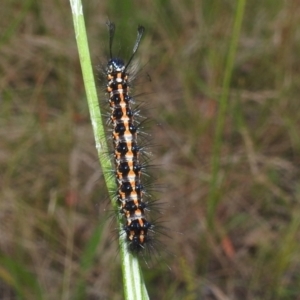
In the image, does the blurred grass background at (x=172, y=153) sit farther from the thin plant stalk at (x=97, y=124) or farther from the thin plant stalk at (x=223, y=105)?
the thin plant stalk at (x=97, y=124)

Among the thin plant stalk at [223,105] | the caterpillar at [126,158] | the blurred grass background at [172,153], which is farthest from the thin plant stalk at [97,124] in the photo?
the blurred grass background at [172,153]

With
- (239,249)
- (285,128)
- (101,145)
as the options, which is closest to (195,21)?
(285,128)

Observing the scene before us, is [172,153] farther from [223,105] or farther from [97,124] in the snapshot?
[97,124]

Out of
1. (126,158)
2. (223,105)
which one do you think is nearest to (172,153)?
(223,105)

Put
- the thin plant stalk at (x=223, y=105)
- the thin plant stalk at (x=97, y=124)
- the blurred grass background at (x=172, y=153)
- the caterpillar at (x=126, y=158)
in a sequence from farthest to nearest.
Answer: the blurred grass background at (x=172, y=153)
the thin plant stalk at (x=223, y=105)
the caterpillar at (x=126, y=158)
the thin plant stalk at (x=97, y=124)

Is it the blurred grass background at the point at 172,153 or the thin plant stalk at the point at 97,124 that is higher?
the blurred grass background at the point at 172,153

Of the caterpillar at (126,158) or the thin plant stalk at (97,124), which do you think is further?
the caterpillar at (126,158)

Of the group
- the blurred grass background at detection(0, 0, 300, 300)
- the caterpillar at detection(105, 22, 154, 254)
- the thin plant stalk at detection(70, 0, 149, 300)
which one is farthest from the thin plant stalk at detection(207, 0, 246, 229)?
the thin plant stalk at detection(70, 0, 149, 300)
